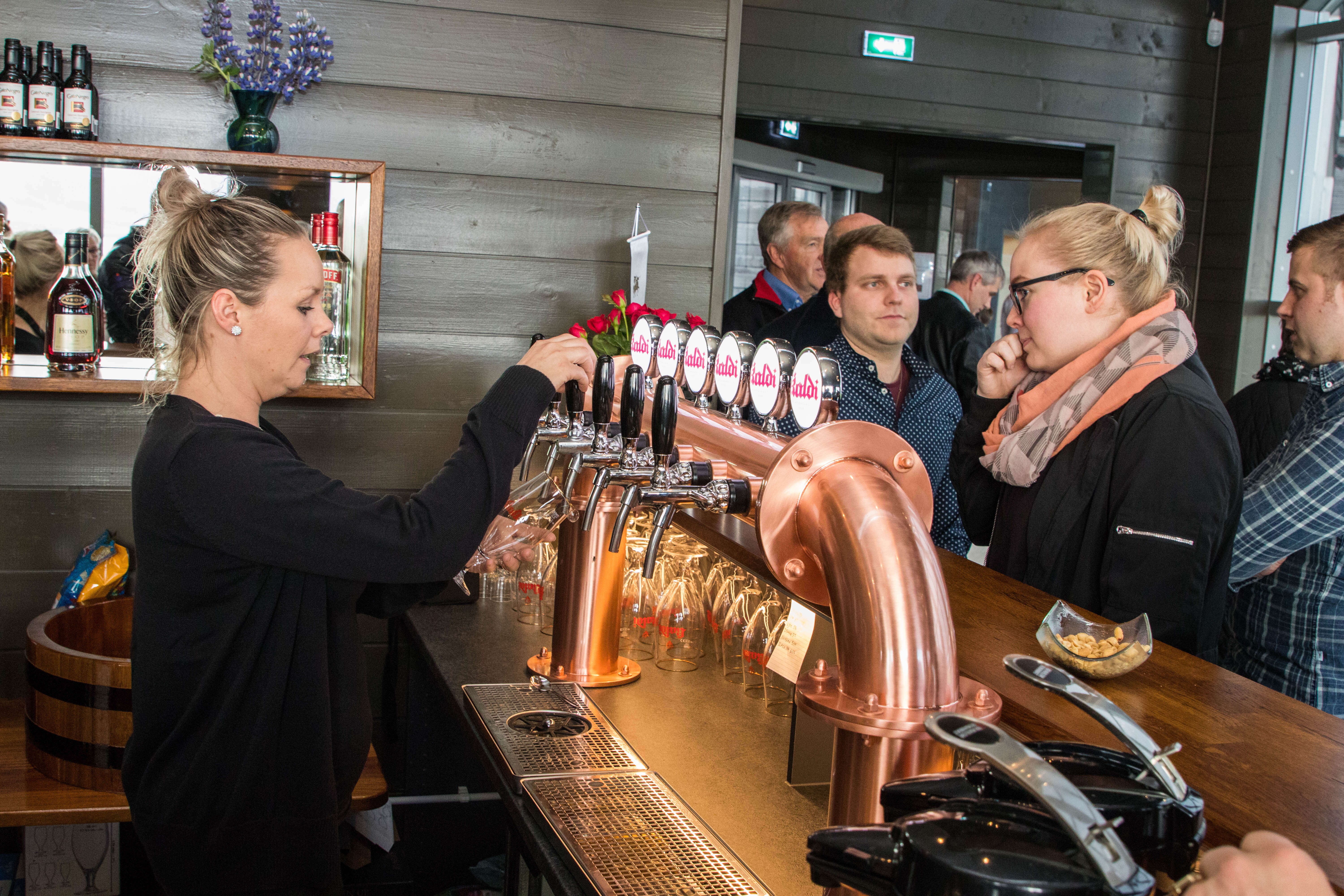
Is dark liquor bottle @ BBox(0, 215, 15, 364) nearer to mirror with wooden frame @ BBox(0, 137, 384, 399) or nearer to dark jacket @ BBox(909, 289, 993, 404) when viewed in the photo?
mirror with wooden frame @ BBox(0, 137, 384, 399)

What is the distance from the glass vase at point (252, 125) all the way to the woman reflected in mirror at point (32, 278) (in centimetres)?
48

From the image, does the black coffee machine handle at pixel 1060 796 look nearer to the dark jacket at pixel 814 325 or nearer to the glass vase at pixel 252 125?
the glass vase at pixel 252 125

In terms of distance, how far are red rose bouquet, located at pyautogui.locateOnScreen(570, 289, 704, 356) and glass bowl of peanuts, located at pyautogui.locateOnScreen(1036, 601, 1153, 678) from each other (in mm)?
1422

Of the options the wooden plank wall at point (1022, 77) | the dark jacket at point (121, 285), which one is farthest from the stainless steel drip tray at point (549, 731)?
the wooden plank wall at point (1022, 77)

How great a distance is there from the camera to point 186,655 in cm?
140

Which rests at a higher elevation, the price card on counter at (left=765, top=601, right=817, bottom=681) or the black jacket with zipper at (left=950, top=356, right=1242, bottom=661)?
the black jacket with zipper at (left=950, top=356, right=1242, bottom=661)

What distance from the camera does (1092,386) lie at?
1744 millimetres

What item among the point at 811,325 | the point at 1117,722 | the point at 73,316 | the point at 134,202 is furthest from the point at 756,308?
the point at 1117,722

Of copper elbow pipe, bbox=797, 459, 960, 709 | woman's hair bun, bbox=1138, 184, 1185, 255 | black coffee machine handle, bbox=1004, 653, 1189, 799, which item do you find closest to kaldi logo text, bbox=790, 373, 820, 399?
copper elbow pipe, bbox=797, 459, 960, 709

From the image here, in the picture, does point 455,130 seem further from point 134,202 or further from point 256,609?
point 256,609

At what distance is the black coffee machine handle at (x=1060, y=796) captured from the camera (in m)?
0.56

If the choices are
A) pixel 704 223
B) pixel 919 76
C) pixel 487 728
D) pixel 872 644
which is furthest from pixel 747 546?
pixel 919 76

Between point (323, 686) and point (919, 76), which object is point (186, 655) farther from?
point (919, 76)

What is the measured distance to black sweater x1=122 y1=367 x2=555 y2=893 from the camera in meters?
1.33
